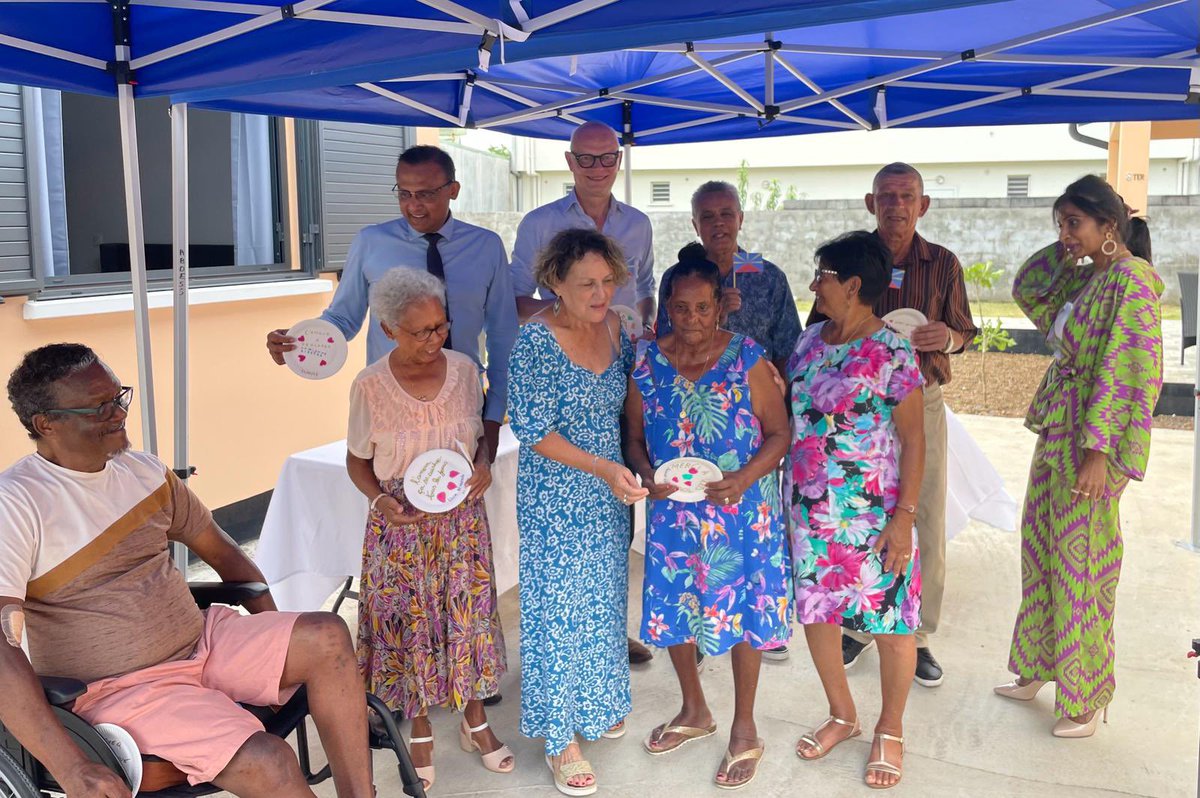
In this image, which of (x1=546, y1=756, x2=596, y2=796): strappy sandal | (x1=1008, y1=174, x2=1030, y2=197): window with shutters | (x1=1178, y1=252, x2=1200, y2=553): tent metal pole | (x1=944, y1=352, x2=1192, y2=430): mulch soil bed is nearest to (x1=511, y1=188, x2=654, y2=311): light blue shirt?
(x1=546, y1=756, x2=596, y2=796): strappy sandal

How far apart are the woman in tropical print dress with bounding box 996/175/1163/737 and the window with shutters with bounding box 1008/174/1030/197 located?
23.5 metres

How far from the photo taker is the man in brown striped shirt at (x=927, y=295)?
325cm

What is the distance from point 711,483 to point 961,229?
47.4ft

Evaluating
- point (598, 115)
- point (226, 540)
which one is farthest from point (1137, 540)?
point (226, 540)

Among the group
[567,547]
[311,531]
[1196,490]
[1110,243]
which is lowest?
[1196,490]

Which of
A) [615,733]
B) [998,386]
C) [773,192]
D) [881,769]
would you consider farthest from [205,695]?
[773,192]

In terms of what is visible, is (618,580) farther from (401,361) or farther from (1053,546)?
(1053,546)

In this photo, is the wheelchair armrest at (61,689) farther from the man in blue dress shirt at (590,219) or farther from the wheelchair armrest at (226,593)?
the man in blue dress shirt at (590,219)

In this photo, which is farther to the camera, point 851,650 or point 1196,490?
point 1196,490

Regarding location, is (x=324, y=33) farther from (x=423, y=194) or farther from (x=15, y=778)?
(x=15, y=778)

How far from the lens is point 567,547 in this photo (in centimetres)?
272

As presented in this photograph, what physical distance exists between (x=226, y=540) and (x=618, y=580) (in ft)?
3.61

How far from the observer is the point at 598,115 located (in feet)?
15.8

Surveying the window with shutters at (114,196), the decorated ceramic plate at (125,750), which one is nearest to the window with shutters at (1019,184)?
the window with shutters at (114,196)
